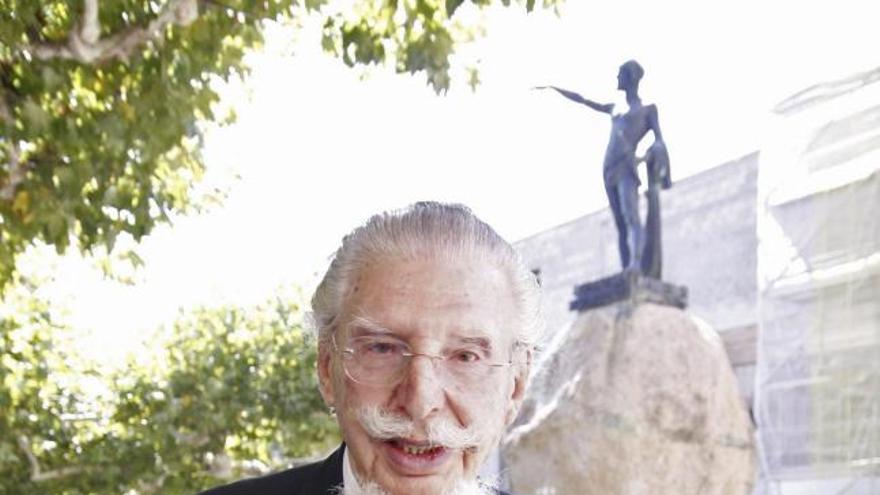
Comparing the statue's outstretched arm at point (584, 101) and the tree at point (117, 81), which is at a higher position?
the statue's outstretched arm at point (584, 101)

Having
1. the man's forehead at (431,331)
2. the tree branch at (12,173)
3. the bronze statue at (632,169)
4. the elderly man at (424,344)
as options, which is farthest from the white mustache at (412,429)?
the bronze statue at (632,169)

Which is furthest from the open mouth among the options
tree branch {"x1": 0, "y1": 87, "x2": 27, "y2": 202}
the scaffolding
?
the scaffolding

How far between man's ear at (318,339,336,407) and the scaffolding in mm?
11759

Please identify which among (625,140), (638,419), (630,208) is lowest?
(638,419)

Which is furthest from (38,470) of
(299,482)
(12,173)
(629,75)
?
(299,482)

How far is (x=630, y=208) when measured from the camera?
10.6m

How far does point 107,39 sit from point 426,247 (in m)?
3.91

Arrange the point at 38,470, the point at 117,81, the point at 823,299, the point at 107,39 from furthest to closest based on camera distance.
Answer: the point at 38,470 → the point at 823,299 → the point at 117,81 → the point at 107,39

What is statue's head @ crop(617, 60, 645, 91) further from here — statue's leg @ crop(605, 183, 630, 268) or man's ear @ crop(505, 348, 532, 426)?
man's ear @ crop(505, 348, 532, 426)

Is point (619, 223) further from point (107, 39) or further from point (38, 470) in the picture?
point (38, 470)

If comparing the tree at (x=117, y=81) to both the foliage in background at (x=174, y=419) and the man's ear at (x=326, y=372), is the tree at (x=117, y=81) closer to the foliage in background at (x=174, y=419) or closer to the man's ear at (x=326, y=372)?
the man's ear at (x=326, y=372)

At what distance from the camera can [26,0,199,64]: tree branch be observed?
17.8 feet

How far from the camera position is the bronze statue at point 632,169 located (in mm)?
10266

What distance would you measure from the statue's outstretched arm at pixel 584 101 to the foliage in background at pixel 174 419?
5.80 meters
